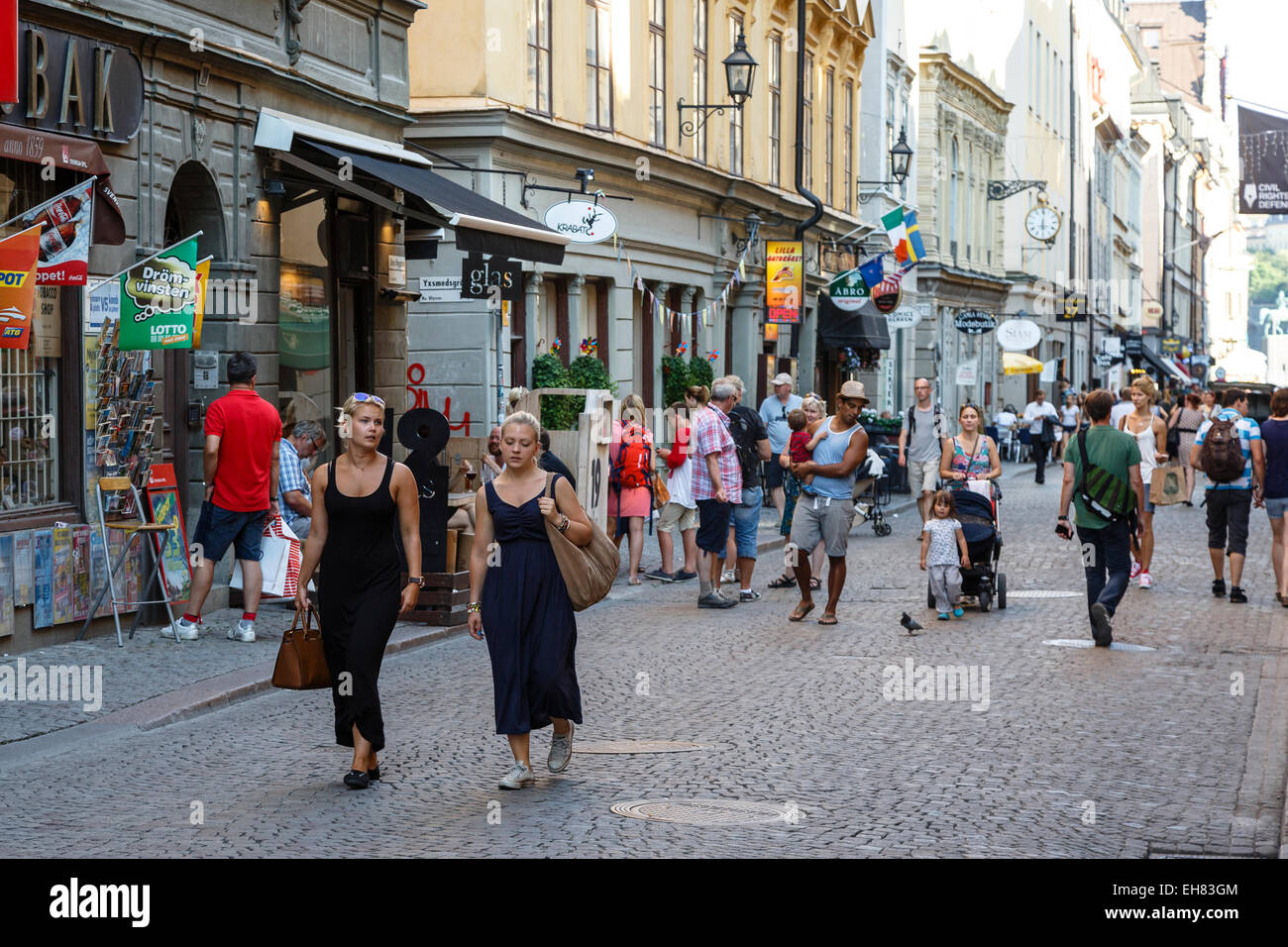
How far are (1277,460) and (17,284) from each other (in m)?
10.3

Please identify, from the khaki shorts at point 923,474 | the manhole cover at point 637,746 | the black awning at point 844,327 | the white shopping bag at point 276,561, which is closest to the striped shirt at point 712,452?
the white shopping bag at point 276,561

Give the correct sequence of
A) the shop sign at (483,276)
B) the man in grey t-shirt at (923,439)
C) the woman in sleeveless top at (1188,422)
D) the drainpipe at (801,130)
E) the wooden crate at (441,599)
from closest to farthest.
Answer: the wooden crate at (441,599) → the shop sign at (483,276) → the man in grey t-shirt at (923,439) → the woman in sleeveless top at (1188,422) → the drainpipe at (801,130)

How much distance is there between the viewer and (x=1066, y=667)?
12250mm

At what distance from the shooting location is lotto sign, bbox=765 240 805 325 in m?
31.4

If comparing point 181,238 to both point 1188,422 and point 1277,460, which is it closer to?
point 1277,460

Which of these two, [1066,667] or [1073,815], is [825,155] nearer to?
[1066,667]

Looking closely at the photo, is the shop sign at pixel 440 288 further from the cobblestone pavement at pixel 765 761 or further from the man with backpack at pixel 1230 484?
the man with backpack at pixel 1230 484

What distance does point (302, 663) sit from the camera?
8625 millimetres

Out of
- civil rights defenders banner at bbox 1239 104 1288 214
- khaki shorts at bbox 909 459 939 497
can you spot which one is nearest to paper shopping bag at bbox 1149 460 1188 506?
khaki shorts at bbox 909 459 939 497

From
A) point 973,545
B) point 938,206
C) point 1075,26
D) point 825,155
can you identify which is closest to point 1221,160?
point 1075,26

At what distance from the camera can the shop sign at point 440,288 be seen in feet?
63.8

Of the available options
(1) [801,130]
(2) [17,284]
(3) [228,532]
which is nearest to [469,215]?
(3) [228,532]

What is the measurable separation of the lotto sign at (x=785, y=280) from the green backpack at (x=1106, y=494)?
1780 cm

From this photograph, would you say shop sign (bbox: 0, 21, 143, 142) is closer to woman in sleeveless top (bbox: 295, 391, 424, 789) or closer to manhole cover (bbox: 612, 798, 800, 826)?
woman in sleeveless top (bbox: 295, 391, 424, 789)
